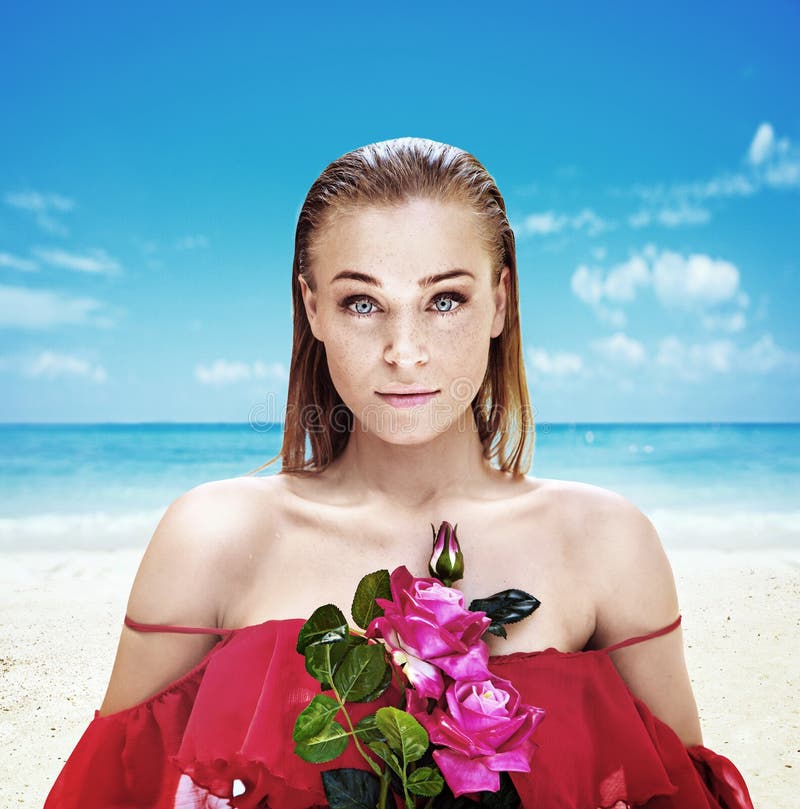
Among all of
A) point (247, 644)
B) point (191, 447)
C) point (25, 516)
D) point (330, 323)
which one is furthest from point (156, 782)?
point (191, 447)

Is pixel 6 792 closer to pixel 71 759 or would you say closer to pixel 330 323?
pixel 71 759

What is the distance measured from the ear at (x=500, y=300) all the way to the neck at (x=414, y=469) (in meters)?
0.19

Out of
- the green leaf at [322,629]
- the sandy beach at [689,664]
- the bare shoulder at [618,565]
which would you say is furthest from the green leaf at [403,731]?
the sandy beach at [689,664]

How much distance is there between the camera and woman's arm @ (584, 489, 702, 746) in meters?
1.76

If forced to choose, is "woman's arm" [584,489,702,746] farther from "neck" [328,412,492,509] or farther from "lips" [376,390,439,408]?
"lips" [376,390,439,408]

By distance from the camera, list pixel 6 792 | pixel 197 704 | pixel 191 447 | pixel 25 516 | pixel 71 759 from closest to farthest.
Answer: pixel 197 704
pixel 71 759
pixel 6 792
pixel 25 516
pixel 191 447

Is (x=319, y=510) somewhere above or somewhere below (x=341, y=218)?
below

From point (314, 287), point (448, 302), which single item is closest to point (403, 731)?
point (448, 302)

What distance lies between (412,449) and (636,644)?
0.60m

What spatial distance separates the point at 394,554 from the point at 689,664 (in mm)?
2416

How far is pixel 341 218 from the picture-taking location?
5.30 ft

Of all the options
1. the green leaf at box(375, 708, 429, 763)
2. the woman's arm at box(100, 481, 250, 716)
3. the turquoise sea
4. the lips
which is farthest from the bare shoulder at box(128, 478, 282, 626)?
the turquoise sea

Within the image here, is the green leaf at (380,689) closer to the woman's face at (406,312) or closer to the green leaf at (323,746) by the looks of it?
the green leaf at (323,746)

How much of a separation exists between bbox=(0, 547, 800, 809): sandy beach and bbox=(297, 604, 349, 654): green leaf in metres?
1.78
